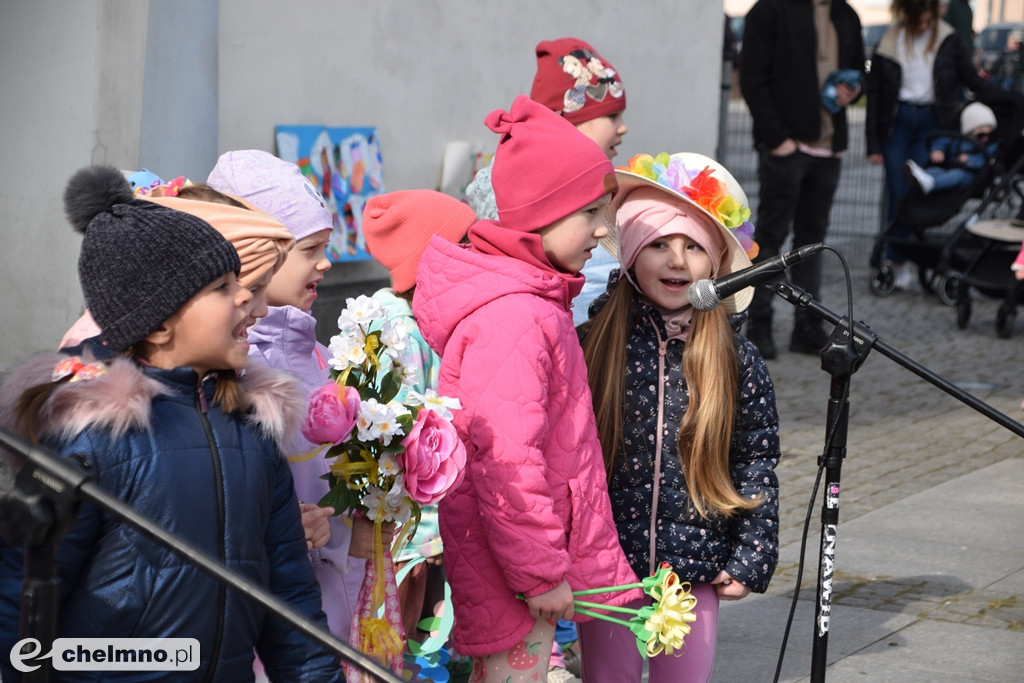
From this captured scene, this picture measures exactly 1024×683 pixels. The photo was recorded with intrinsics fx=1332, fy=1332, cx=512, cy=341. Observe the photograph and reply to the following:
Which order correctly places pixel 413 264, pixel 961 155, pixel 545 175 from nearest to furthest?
pixel 545 175
pixel 413 264
pixel 961 155

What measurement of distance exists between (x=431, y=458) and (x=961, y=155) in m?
9.18

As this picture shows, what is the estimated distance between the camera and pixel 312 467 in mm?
3111

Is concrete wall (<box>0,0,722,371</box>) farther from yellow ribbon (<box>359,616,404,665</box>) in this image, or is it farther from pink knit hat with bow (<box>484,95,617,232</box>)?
yellow ribbon (<box>359,616,404,665</box>)

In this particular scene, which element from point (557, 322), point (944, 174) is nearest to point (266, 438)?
point (557, 322)

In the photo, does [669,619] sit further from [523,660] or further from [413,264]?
[413,264]

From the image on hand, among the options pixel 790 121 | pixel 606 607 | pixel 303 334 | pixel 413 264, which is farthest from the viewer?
pixel 790 121

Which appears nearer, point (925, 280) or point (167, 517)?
point (167, 517)

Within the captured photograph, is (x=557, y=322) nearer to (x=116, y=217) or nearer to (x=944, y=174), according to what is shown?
(x=116, y=217)

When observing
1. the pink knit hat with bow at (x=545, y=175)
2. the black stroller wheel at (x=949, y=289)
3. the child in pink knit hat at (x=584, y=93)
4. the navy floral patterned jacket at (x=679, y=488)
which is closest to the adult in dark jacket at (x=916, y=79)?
the black stroller wheel at (x=949, y=289)

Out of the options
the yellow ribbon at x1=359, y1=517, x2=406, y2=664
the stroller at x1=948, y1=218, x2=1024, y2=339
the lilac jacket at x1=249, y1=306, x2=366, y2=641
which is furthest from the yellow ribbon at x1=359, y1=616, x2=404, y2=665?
the stroller at x1=948, y1=218, x2=1024, y2=339

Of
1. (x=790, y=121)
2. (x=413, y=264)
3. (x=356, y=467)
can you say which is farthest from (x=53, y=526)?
(x=790, y=121)

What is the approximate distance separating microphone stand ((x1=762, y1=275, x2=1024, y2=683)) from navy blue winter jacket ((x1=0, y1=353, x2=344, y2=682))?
1.24 m

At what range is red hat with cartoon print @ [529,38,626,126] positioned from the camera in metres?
5.21

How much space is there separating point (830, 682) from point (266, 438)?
2.69m
